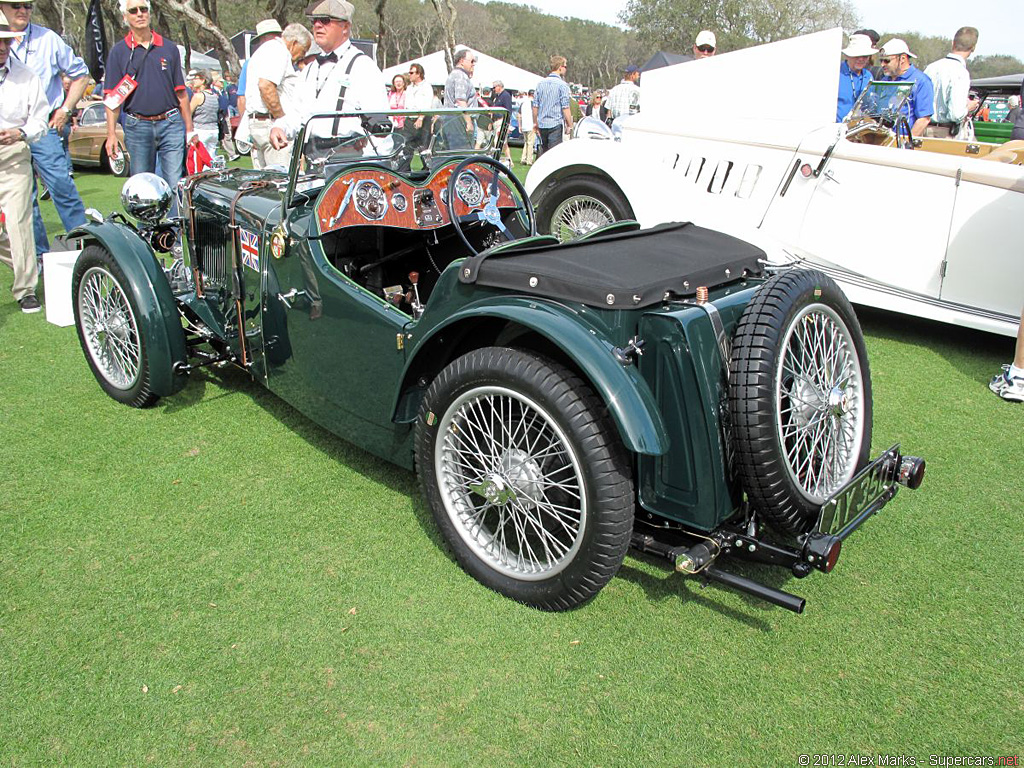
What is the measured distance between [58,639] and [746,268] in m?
2.61

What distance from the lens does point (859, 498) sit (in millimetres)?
2553

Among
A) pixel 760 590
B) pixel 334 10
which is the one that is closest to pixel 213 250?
pixel 334 10

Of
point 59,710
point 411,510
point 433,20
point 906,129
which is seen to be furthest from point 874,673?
point 433,20

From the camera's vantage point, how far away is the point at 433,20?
7738cm

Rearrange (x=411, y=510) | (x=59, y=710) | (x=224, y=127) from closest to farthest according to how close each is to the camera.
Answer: (x=59, y=710), (x=411, y=510), (x=224, y=127)

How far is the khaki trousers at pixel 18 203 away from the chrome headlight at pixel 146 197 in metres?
1.83

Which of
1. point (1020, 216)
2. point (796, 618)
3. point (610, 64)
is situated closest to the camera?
point (796, 618)

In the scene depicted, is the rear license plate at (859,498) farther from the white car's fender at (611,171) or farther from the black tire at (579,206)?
the black tire at (579,206)

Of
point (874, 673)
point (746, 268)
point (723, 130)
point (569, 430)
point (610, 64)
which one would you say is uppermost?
point (610, 64)

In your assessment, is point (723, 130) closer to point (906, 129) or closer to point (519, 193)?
point (906, 129)

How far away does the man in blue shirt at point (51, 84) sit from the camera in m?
6.05

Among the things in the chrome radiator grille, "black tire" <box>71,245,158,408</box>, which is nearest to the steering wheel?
the chrome radiator grille

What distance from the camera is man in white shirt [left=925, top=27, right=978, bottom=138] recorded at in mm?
7484

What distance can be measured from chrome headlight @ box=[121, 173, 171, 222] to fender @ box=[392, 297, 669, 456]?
255 centimetres
